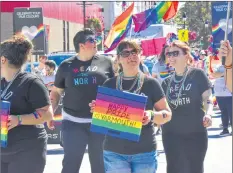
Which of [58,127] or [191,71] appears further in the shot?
[58,127]

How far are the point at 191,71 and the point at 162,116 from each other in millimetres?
1210

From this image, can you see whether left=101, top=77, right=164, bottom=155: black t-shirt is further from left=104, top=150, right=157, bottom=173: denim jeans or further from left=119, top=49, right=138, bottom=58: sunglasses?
left=119, top=49, right=138, bottom=58: sunglasses

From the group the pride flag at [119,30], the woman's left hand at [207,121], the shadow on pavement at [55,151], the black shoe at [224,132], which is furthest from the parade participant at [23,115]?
the pride flag at [119,30]

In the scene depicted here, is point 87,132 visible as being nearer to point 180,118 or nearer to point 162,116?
point 180,118

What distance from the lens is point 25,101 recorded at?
5594mm

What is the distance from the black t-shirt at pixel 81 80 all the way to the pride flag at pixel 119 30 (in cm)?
867

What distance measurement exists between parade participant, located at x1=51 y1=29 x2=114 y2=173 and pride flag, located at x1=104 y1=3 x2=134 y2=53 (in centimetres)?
863

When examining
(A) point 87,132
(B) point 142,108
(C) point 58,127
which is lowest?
(C) point 58,127

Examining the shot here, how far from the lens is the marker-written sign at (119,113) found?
5.64m

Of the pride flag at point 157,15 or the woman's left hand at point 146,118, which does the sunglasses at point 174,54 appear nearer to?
the woman's left hand at point 146,118

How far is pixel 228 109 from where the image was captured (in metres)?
14.2

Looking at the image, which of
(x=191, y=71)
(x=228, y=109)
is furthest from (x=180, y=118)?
(x=228, y=109)

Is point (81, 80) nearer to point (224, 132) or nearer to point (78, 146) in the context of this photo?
point (78, 146)

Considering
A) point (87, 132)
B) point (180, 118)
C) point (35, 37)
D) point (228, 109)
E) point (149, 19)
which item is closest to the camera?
point (180, 118)
